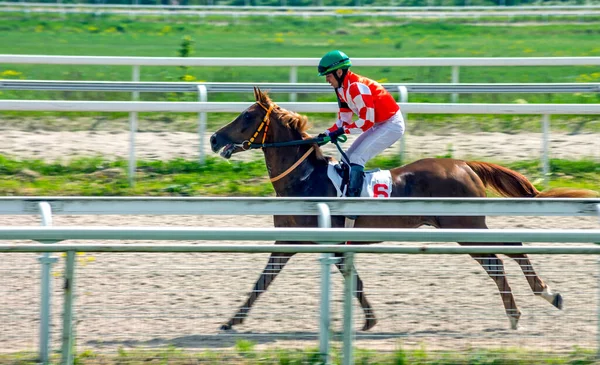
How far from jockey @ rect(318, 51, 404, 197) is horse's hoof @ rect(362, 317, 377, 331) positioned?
220cm

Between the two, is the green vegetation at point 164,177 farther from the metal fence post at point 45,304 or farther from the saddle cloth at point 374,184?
the metal fence post at point 45,304

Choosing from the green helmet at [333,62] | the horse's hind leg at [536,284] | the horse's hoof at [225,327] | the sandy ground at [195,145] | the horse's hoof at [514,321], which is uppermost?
the green helmet at [333,62]

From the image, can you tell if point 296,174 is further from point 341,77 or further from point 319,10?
point 319,10

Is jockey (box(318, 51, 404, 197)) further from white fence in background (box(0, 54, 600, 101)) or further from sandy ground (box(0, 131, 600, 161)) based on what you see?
white fence in background (box(0, 54, 600, 101))

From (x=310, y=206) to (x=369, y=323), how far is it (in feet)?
3.47

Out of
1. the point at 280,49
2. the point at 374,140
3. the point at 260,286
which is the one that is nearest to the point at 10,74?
the point at 280,49

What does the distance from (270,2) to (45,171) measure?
26728mm

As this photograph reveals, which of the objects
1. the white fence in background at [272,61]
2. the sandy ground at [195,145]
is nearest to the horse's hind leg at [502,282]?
the sandy ground at [195,145]

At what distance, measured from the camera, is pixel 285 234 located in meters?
4.60

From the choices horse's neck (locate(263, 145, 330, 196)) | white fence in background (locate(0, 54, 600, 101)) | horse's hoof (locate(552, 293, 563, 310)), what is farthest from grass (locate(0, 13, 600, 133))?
horse's hoof (locate(552, 293, 563, 310))

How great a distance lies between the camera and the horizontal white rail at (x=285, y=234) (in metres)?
4.52

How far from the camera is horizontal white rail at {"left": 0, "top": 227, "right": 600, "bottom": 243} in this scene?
4523mm

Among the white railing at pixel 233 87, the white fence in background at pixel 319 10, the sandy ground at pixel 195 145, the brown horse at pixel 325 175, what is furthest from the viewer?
the white fence in background at pixel 319 10

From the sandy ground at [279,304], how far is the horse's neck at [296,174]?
219 cm
